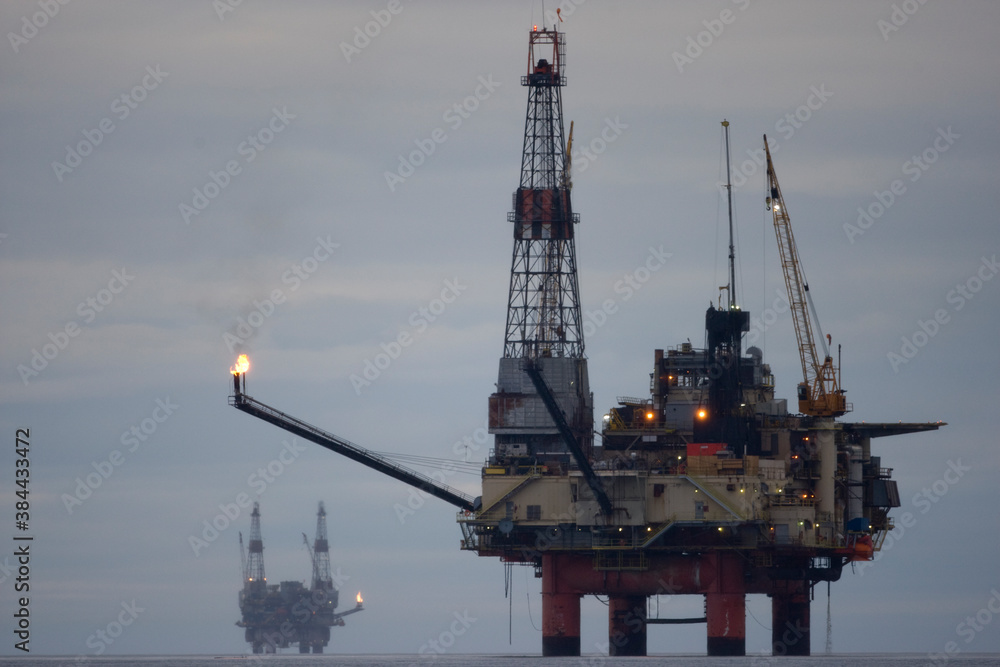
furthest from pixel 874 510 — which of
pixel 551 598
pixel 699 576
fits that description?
pixel 551 598

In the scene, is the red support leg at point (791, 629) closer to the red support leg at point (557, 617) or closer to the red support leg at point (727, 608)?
the red support leg at point (727, 608)

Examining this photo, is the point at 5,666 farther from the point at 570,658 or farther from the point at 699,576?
the point at 699,576

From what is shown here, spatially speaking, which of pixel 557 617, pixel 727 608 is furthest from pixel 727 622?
pixel 557 617

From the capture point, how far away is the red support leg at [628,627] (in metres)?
127

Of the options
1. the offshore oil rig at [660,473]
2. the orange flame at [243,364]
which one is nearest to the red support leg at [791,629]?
the offshore oil rig at [660,473]

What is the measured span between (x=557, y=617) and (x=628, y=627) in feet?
30.0

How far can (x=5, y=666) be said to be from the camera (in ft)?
450

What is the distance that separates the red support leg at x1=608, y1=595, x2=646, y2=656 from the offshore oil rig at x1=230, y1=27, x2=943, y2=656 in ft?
0.45

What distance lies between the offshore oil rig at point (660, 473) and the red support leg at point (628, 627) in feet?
0.45

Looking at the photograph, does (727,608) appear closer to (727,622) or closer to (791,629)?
(727,622)

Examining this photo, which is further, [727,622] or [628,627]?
[628,627]

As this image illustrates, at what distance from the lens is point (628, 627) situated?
127562 millimetres

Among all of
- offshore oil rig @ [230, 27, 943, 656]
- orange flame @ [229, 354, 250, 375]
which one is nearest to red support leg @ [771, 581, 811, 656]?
offshore oil rig @ [230, 27, 943, 656]

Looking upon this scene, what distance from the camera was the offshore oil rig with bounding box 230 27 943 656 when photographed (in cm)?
11406
